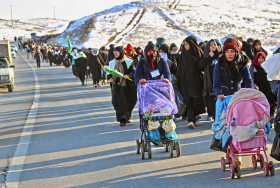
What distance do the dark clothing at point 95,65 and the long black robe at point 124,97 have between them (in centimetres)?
1005

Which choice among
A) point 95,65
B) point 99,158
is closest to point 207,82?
point 99,158

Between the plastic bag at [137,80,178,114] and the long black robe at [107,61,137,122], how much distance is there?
3.05 meters

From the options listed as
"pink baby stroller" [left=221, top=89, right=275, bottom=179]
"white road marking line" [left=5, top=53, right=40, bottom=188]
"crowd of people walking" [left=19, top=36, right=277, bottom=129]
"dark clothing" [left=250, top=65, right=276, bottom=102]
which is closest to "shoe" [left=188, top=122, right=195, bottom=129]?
"crowd of people walking" [left=19, top=36, right=277, bottom=129]

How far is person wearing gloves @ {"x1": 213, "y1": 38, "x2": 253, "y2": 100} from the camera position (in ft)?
20.8

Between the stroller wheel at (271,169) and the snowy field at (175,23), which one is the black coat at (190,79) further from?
the snowy field at (175,23)

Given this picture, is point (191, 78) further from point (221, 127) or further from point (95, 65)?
point (95, 65)

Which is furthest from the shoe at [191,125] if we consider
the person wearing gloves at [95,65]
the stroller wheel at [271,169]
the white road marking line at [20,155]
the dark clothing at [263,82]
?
the person wearing gloves at [95,65]

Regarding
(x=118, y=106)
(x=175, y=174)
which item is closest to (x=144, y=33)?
(x=118, y=106)

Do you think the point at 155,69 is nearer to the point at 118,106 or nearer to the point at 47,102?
the point at 118,106

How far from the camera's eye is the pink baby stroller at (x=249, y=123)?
16.6 ft

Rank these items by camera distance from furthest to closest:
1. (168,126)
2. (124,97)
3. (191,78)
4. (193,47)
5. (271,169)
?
1. (124,97)
2. (191,78)
3. (193,47)
4. (168,126)
5. (271,169)

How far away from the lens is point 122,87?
1031 cm

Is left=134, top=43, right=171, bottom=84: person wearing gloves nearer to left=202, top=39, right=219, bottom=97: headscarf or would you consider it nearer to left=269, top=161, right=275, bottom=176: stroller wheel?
left=202, top=39, right=219, bottom=97: headscarf

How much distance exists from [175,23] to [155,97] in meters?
70.9
